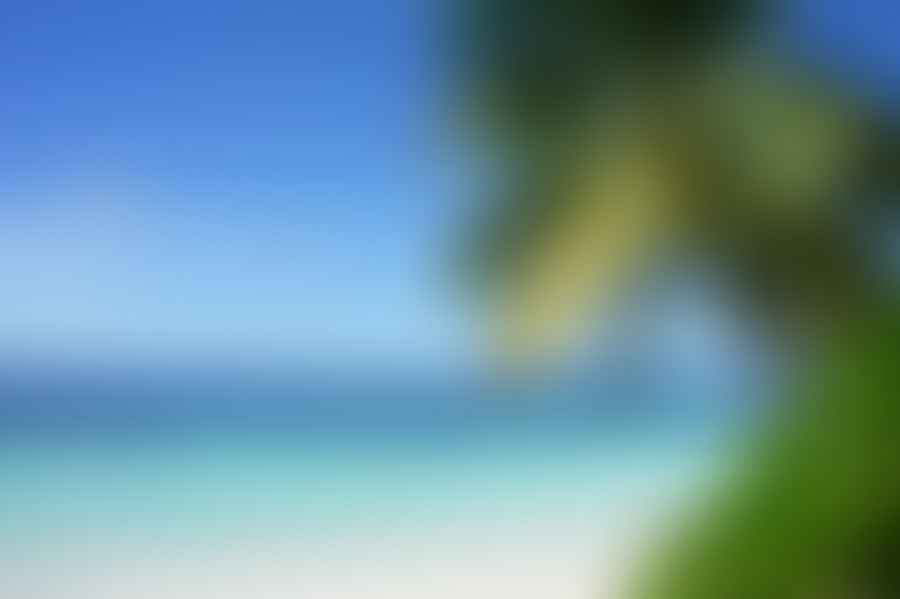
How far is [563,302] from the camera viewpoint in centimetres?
76

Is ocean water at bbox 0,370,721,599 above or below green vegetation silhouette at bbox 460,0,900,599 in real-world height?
below

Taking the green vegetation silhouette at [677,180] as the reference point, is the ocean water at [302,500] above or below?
below

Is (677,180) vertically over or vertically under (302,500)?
over

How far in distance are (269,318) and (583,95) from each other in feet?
0.83

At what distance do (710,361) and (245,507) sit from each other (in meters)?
0.33

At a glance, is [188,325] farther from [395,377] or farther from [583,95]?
[583,95]

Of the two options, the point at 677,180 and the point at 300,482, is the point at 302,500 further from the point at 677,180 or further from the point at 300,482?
the point at 677,180

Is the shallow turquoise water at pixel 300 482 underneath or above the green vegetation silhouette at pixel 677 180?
underneath

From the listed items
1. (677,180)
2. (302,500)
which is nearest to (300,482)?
(302,500)

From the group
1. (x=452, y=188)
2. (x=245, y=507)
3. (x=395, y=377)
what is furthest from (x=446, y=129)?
(x=245, y=507)

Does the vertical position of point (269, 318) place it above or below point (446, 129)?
below

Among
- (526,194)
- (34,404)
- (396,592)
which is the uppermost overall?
(526,194)

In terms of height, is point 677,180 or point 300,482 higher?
point 677,180

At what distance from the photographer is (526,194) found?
2.49 ft
